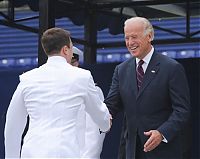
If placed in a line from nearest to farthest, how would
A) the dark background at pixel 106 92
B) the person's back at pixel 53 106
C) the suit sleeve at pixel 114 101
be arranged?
the person's back at pixel 53 106, the suit sleeve at pixel 114 101, the dark background at pixel 106 92

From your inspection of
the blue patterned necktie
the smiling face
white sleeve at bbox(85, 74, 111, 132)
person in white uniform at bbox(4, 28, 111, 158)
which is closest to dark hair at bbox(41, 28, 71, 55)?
person in white uniform at bbox(4, 28, 111, 158)

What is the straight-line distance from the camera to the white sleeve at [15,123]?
4.33 meters

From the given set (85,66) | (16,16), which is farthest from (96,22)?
(85,66)

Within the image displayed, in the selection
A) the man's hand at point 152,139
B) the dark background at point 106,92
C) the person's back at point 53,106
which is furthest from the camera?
the dark background at point 106,92

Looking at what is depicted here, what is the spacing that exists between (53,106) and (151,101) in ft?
2.71

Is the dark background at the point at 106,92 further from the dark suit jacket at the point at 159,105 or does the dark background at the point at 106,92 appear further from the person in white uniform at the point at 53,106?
the person in white uniform at the point at 53,106

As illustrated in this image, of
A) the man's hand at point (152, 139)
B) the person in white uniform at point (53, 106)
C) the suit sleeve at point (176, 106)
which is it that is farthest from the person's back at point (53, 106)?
the suit sleeve at point (176, 106)

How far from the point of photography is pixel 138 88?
486cm

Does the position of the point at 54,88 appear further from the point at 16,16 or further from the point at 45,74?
the point at 16,16

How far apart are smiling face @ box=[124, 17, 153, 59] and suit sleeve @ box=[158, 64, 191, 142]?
0.27 metres

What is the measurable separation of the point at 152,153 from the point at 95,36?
4.39m

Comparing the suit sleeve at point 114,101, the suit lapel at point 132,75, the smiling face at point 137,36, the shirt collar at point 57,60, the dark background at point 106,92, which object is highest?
the smiling face at point 137,36

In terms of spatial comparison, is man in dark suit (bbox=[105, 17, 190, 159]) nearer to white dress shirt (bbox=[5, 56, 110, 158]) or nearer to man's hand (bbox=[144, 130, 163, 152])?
man's hand (bbox=[144, 130, 163, 152])

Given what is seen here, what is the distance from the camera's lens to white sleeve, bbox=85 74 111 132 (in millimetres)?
4328
